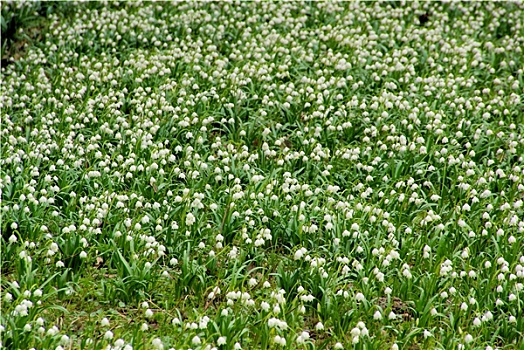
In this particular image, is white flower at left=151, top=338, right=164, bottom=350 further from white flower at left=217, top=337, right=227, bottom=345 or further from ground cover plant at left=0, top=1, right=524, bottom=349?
white flower at left=217, top=337, right=227, bottom=345

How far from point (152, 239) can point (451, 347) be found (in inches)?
96.9

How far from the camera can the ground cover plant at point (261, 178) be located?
5109mm

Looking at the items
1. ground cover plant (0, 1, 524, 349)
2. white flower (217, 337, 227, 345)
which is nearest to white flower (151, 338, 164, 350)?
ground cover plant (0, 1, 524, 349)

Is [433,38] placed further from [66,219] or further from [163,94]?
[66,219]

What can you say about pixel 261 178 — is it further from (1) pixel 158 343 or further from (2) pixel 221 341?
(1) pixel 158 343

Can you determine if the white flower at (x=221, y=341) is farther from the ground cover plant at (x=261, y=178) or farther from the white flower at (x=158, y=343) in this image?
the white flower at (x=158, y=343)

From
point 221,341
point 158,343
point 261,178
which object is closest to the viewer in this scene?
point 158,343

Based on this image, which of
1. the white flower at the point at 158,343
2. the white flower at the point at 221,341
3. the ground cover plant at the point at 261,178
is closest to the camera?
the white flower at the point at 158,343

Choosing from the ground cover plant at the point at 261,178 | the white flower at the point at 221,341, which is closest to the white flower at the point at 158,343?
the ground cover plant at the point at 261,178

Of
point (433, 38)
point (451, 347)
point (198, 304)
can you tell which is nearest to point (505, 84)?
point (433, 38)

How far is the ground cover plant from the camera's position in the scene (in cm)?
511

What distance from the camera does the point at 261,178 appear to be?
6.55 metres

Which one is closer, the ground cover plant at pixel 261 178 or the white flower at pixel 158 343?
the white flower at pixel 158 343

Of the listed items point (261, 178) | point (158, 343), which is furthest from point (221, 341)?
point (261, 178)
